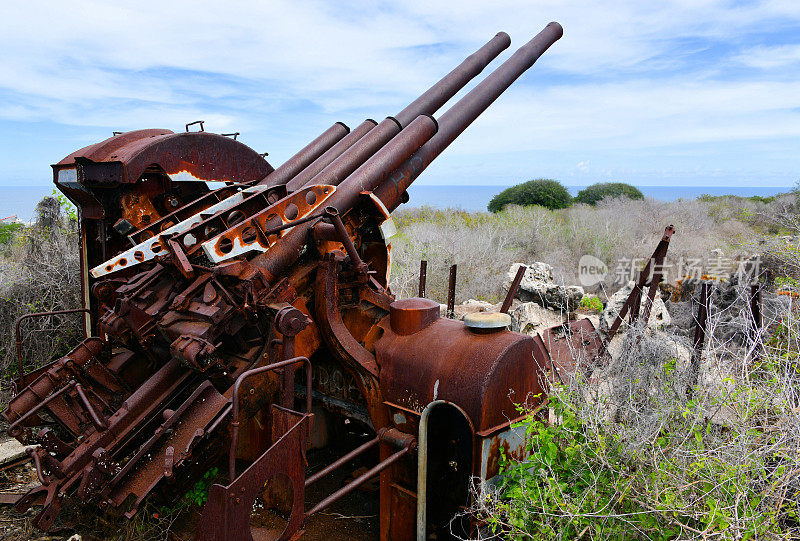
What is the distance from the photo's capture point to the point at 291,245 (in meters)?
4.12

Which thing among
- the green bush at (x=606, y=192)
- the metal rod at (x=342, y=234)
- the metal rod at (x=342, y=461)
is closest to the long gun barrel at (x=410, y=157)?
the metal rod at (x=342, y=234)

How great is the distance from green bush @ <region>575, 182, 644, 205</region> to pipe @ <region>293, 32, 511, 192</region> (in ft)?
72.0

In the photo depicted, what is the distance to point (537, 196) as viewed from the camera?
26875 millimetres

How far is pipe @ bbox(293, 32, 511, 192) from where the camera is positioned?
16.3ft

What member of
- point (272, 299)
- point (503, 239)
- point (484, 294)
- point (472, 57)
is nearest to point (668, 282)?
point (484, 294)

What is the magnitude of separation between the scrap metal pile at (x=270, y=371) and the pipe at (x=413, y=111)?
0.04 meters

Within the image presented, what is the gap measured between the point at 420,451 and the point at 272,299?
136cm

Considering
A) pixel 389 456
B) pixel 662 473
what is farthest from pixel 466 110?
pixel 662 473

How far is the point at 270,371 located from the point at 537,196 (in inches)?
963

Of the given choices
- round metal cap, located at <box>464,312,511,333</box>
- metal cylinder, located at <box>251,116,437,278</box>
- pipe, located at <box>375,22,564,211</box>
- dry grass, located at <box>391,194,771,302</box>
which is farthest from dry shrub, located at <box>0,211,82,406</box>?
round metal cap, located at <box>464,312,511,333</box>

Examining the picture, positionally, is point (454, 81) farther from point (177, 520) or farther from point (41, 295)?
point (41, 295)

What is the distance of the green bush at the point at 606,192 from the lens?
27781mm

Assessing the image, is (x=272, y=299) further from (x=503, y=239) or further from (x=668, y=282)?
(x=503, y=239)

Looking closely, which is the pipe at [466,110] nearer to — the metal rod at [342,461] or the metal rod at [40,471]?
the metal rod at [342,461]
